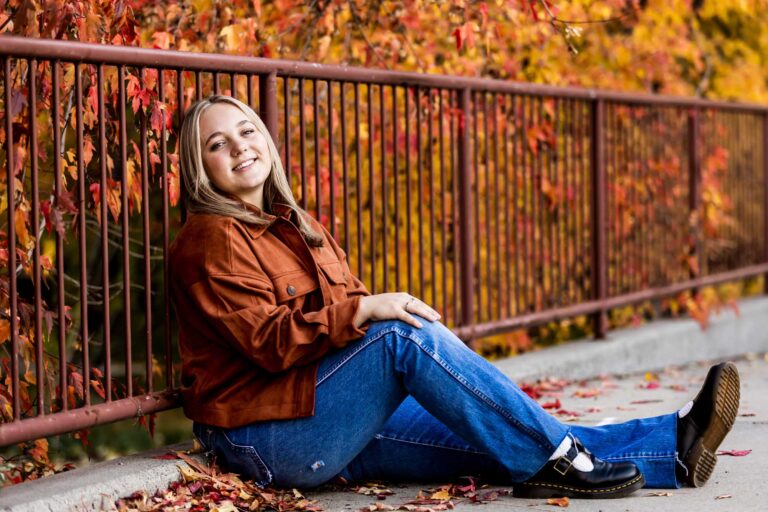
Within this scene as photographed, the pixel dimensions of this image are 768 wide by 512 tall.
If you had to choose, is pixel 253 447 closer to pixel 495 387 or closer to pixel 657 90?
pixel 495 387

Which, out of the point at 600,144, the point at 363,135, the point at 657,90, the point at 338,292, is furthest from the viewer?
the point at 657,90

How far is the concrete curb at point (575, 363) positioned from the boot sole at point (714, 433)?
1649 mm

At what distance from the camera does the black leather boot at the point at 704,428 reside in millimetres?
3971

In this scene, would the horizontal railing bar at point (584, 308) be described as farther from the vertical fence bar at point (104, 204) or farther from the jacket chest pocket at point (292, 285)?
the vertical fence bar at point (104, 204)

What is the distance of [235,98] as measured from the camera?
4.16 m

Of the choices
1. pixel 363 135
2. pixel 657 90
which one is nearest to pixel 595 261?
pixel 363 135

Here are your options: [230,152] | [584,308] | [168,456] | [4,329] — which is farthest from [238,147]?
[584,308]

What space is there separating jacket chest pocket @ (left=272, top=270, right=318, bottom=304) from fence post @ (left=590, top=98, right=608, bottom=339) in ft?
11.5

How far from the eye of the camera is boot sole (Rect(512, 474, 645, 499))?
12.5ft

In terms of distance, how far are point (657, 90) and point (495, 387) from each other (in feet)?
20.2

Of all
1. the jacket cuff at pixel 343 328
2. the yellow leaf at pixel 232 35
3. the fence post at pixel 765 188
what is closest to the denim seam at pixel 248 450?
the jacket cuff at pixel 343 328

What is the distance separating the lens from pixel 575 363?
652 cm

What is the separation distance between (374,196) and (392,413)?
151 cm

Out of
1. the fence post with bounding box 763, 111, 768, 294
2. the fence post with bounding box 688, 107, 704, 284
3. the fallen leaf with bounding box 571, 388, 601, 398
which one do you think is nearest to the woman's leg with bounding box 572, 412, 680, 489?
the fallen leaf with bounding box 571, 388, 601, 398
